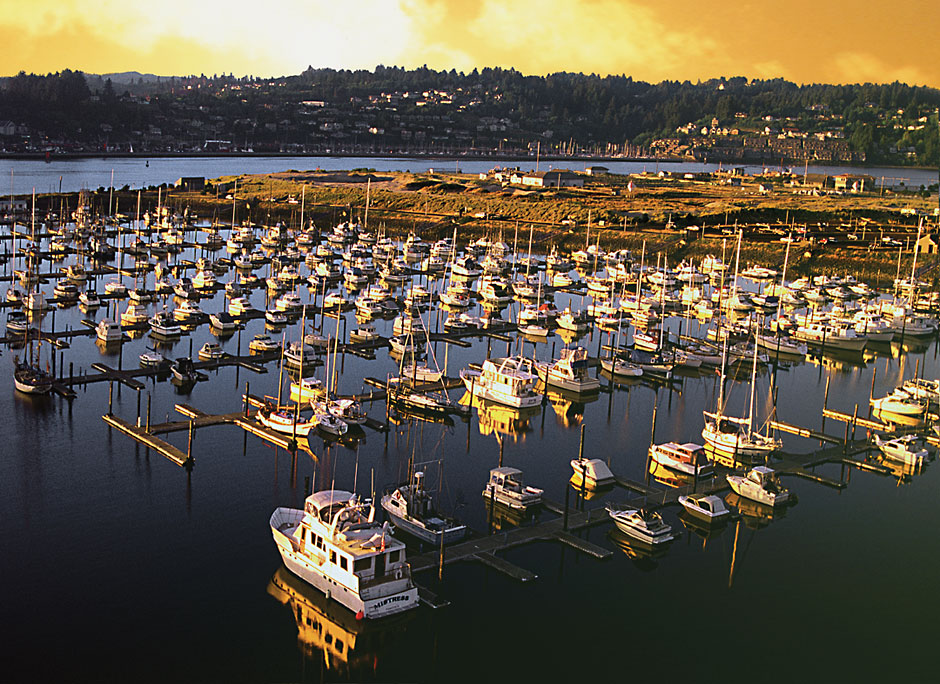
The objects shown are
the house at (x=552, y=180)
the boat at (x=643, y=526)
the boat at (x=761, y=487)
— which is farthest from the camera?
the house at (x=552, y=180)

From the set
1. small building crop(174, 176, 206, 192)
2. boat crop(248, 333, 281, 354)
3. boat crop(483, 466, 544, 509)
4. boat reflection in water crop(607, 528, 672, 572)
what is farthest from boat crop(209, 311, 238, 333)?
small building crop(174, 176, 206, 192)

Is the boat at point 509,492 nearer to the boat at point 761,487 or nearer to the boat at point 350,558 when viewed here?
the boat at point 350,558

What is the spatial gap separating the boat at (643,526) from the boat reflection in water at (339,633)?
598 cm

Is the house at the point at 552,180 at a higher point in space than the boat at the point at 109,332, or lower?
higher

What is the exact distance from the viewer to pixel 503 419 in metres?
32.7

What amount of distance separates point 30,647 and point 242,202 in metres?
74.5

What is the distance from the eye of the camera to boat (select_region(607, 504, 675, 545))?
23.4 meters

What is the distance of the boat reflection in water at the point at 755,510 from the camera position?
25.4m

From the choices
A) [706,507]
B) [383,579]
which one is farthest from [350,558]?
[706,507]

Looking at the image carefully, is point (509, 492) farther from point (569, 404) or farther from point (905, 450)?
point (905, 450)

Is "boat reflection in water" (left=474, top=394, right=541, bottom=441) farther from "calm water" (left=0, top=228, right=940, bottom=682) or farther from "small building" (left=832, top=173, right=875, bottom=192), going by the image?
"small building" (left=832, top=173, right=875, bottom=192)

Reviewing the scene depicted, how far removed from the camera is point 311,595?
20391 millimetres

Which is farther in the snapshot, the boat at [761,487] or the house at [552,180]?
the house at [552,180]

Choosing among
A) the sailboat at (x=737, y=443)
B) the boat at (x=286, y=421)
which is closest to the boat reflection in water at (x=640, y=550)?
the sailboat at (x=737, y=443)
